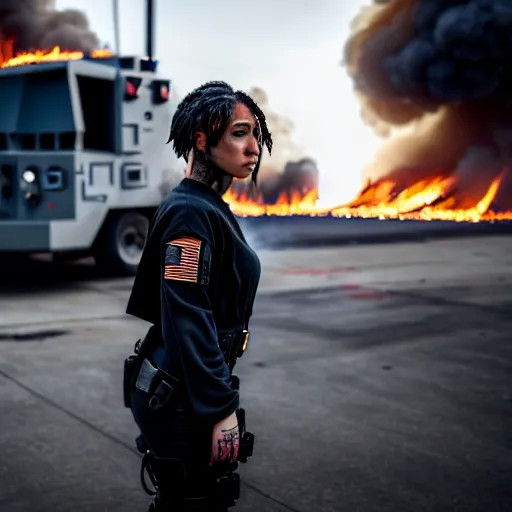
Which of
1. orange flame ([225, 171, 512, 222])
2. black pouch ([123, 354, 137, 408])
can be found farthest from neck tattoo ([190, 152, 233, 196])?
orange flame ([225, 171, 512, 222])

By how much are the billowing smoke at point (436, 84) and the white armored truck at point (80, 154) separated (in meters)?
19.6

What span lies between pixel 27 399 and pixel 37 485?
1429 mm

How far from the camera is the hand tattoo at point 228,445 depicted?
237cm

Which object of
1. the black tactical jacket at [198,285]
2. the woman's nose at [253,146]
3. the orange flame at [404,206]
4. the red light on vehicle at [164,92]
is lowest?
the orange flame at [404,206]

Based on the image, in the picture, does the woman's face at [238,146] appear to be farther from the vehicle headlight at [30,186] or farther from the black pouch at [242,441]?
the vehicle headlight at [30,186]

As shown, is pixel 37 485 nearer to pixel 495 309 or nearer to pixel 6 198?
pixel 495 309

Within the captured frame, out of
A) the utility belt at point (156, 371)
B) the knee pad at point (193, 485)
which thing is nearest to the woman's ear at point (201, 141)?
the utility belt at point (156, 371)

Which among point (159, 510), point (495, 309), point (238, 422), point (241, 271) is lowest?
point (495, 309)

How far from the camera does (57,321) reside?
8.09 m

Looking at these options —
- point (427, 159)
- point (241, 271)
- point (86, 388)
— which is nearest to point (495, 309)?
point (86, 388)

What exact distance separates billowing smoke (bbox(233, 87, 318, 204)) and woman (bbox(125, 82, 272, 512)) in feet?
84.9

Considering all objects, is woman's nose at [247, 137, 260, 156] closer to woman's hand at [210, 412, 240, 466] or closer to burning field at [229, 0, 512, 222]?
woman's hand at [210, 412, 240, 466]

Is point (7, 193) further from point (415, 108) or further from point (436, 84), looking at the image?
point (415, 108)

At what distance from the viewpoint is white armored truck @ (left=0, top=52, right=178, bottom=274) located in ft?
33.0
